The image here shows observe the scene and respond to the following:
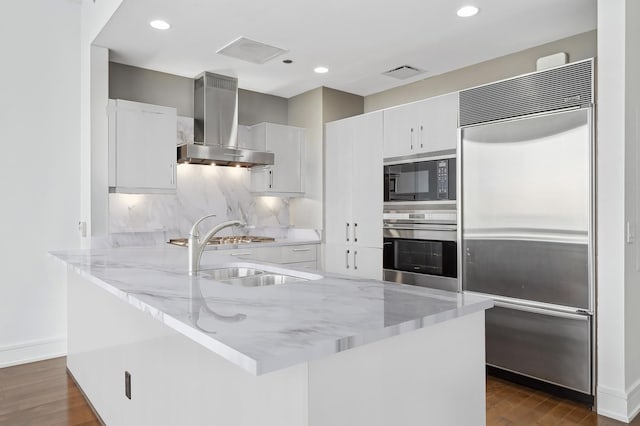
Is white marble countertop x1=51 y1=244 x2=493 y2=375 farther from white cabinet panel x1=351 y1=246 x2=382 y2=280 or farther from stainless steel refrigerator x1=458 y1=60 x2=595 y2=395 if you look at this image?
white cabinet panel x1=351 y1=246 x2=382 y2=280

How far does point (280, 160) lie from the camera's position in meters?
4.77

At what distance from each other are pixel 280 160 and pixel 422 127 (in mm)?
1678

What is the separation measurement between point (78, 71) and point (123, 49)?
20.8 inches

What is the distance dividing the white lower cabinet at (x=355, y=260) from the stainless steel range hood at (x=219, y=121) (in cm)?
119

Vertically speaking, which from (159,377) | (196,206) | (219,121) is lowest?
(159,377)

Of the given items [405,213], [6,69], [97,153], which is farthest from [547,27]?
[6,69]

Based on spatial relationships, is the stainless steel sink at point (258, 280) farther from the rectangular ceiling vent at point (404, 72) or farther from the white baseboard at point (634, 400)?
the rectangular ceiling vent at point (404, 72)

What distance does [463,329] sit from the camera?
1.49 metres

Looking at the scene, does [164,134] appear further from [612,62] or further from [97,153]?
[612,62]

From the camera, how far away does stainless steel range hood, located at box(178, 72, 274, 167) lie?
4.28 metres

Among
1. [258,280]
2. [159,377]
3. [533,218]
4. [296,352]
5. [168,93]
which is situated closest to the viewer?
[296,352]

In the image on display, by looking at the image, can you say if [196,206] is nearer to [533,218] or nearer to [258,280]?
[258,280]

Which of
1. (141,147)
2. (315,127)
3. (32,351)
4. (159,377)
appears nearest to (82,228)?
(141,147)

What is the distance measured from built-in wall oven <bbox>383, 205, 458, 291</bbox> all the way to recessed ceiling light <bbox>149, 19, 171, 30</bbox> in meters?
2.37
